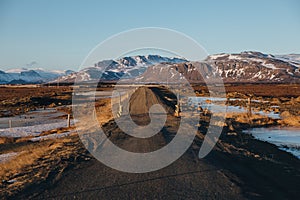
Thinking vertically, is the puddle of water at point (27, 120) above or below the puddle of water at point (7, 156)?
below

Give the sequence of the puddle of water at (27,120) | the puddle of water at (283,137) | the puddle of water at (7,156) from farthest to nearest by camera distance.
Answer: the puddle of water at (27,120) < the puddle of water at (283,137) < the puddle of water at (7,156)

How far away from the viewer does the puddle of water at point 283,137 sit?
55.7 ft

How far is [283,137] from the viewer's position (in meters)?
20.5

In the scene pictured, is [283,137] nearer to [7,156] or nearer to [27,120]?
[7,156]

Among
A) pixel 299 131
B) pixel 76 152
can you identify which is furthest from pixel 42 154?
pixel 299 131

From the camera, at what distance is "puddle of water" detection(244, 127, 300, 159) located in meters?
17.0

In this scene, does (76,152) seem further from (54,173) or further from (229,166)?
(229,166)

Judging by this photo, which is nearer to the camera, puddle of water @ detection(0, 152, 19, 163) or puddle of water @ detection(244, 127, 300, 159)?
puddle of water @ detection(0, 152, 19, 163)

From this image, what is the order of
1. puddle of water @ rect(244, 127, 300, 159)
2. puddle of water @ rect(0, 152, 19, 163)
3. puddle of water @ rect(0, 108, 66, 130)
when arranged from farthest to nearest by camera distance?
puddle of water @ rect(0, 108, 66, 130) → puddle of water @ rect(244, 127, 300, 159) → puddle of water @ rect(0, 152, 19, 163)

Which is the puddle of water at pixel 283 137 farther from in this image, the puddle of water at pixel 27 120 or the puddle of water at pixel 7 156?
the puddle of water at pixel 27 120

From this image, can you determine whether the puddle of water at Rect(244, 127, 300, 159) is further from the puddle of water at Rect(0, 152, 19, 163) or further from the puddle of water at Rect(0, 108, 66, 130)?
the puddle of water at Rect(0, 108, 66, 130)

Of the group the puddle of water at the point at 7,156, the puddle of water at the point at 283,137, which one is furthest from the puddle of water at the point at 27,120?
the puddle of water at the point at 283,137

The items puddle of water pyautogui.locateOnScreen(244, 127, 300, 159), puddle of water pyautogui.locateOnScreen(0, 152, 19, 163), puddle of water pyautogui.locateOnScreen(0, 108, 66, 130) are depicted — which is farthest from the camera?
puddle of water pyautogui.locateOnScreen(0, 108, 66, 130)

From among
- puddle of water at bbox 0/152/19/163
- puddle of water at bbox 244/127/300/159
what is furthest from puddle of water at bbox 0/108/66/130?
puddle of water at bbox 244/127/300/159
